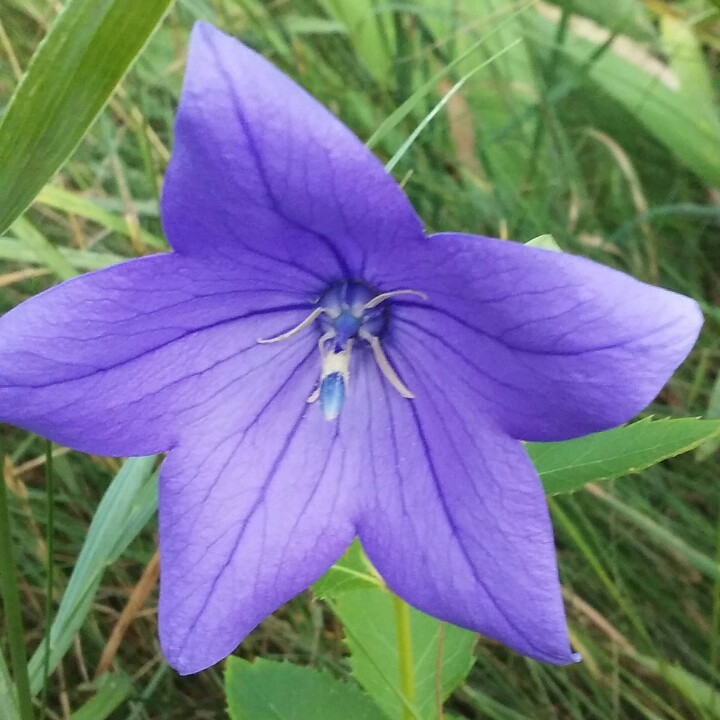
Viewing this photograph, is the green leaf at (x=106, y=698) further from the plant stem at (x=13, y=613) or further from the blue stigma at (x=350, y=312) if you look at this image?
the blue stigma at (x=350, y=312)

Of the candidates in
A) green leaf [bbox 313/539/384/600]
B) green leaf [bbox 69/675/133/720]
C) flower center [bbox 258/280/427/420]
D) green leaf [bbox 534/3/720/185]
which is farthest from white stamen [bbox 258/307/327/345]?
green leaf [bbox 534/3/720/185]

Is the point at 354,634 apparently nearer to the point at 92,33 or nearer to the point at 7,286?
the point at 92,33

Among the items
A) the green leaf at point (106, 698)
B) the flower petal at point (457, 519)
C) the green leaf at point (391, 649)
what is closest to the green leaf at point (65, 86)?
the flower petal at point (457, 519)

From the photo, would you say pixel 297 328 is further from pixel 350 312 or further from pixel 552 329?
pixel 552 329

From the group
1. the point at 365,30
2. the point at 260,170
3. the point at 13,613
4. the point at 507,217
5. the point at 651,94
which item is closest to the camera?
the point at 260,170

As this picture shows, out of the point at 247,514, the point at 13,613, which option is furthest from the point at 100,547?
the point at 247,514
